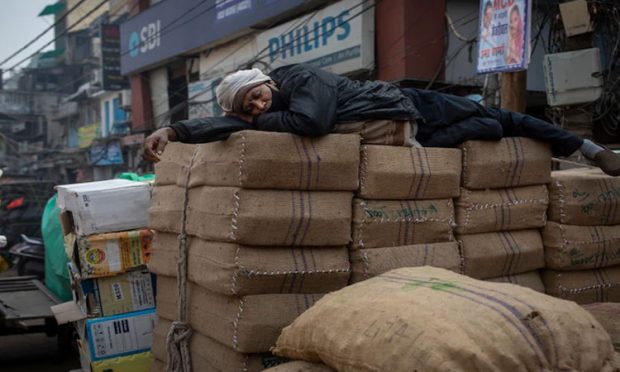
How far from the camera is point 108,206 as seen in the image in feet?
11.9

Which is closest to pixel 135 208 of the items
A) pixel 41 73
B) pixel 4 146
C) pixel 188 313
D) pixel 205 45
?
pixel 188 313

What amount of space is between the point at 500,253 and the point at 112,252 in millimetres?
2073

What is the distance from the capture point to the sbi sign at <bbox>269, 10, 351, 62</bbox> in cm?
1122

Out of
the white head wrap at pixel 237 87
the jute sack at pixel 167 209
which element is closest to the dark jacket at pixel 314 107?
the white head wrap at pixel 237 87

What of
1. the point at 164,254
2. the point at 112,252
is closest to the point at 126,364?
the point at 112,252

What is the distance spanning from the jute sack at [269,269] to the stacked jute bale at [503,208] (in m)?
0.68

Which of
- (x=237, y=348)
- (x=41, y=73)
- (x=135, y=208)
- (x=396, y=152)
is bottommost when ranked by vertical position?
(x=237, y=348)

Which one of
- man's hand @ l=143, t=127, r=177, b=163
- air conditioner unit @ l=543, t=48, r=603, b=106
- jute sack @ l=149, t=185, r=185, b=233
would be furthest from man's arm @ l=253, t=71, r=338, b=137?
air conditioner unit @ l=543, t=48, r=603, b=106

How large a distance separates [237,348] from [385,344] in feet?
2.82

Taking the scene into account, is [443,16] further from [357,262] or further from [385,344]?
[385,344]

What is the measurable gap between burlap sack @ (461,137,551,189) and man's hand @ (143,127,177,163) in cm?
134

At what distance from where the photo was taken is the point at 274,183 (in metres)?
2.51

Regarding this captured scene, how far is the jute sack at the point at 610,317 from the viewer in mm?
2555

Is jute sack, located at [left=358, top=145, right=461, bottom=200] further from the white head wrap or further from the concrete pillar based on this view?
→ the concrete pillar
